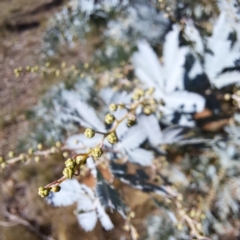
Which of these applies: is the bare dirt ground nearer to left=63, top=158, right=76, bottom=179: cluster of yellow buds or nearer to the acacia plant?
the acacia plant

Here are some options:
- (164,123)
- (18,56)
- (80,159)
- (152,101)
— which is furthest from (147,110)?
(18,56)

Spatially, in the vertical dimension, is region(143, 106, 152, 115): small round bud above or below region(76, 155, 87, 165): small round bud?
below

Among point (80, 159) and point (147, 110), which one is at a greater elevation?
point (80, 159)

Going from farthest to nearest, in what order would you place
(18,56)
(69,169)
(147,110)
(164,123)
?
(18,56) → (164,123) → (147,110) → (69,169)

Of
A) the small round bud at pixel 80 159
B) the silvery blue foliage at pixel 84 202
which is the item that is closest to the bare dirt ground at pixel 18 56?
the silvery blue foliage at pixel 84 202

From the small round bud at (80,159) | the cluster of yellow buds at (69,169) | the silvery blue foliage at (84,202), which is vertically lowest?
the silvery blue foliage at (84,202)

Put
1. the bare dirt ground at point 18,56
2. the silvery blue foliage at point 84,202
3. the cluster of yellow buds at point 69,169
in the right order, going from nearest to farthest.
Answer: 1. the cluster of yellow buds at point 69,169
2. the silvery blue foliage at point 84,202
3. the bare dirt ground at point 18,56

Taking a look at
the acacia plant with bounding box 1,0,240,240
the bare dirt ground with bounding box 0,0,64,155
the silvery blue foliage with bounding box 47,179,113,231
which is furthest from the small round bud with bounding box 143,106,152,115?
the bare dirt ground with bounding box 0,0,64,155

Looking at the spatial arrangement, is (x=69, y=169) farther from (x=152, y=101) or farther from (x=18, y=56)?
(x=18, y=56)

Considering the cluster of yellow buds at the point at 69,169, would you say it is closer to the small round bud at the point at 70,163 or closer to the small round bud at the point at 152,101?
the small round bud at the point at 70,163

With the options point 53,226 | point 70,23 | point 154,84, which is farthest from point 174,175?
point 53,226

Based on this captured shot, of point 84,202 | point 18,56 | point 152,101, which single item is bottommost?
point 18,56
